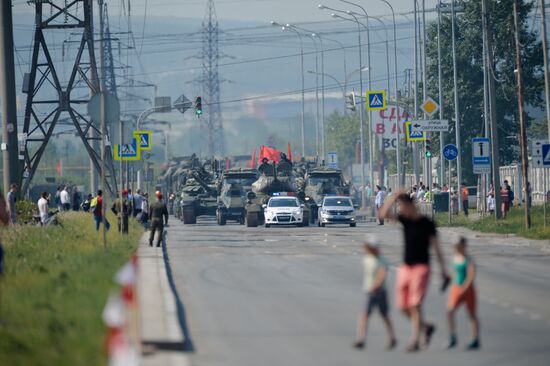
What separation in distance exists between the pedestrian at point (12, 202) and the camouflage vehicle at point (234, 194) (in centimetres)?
2283

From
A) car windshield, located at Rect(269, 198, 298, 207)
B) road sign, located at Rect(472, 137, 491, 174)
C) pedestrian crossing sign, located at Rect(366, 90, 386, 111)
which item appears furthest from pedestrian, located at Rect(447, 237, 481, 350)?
pedestrian crossing sign, located at Rect(366, 90, 386, 111)

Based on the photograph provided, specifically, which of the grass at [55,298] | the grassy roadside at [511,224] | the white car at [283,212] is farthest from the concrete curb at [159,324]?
the white car at [283,212]

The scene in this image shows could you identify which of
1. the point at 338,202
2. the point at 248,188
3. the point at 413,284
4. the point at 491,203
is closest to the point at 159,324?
the point at 413,284

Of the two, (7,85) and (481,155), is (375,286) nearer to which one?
(7,85)

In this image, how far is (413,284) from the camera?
15.5 meters

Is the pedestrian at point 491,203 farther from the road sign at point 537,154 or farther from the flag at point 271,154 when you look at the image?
the flag at point 271,154

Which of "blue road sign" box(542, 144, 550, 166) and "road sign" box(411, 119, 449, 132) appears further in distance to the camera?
"road sign" box(411, 119, 449, 132)

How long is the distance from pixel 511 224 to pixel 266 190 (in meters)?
20.6

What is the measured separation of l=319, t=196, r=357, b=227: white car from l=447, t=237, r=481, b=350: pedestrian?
144 feet

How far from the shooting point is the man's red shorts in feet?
50.4

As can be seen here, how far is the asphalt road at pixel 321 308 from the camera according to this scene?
15391 mm

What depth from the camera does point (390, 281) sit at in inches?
1046

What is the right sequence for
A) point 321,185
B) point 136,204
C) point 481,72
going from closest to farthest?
1. point 136,204
2. point 321,185
3. point 481,72

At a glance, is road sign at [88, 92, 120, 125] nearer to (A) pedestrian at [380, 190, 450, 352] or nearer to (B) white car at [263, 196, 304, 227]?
(A) pedestrian at [380, 190, 450, 352]
